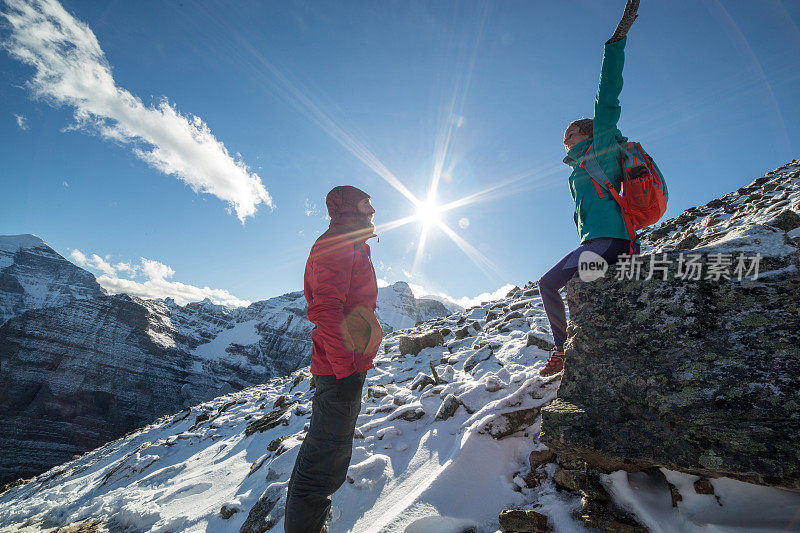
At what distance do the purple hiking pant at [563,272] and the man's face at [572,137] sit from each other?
4.08 ft

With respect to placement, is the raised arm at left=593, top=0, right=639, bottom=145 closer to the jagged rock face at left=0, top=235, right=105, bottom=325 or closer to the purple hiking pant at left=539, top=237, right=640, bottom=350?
the purple hiking pant at left=539, top=237, right=640, bottom=350

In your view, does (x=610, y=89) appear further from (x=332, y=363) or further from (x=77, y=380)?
(x=77, y=380)

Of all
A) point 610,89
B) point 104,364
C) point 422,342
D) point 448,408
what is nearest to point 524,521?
point 448,408

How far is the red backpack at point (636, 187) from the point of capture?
282cm

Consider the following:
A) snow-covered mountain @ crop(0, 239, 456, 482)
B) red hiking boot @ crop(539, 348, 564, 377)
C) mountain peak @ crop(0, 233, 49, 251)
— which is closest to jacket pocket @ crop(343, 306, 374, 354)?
red hiking boot @ crop(539, 348, 564, 377)

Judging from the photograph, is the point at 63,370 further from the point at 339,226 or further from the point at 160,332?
the point at 339,226

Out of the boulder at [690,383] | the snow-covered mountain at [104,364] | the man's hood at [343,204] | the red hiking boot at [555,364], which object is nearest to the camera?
the boulder at [690,383]

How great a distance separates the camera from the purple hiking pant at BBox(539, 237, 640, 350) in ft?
9.62

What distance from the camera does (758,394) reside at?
1854 mm

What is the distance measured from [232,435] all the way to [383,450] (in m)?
6.33

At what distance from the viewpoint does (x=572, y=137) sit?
3471 millimetres

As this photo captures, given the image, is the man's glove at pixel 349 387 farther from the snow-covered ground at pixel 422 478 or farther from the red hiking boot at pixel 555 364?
the red hiking boot at pixel 555 364

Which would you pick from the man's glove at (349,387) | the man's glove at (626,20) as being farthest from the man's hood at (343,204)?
the man's glove at (626,20)

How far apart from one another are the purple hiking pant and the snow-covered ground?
0.72m
